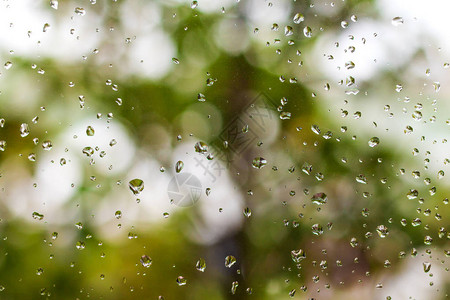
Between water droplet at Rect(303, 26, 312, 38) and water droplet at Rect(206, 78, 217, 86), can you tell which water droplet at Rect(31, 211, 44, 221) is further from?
water droplet at Rect(303, 26, 312, 38)

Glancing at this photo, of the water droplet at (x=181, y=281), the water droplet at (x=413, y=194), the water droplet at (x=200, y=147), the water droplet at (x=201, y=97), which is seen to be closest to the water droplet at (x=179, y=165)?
the water droplet at (x=200, y=147)

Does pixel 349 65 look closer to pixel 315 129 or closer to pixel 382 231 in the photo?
pixel 315 129

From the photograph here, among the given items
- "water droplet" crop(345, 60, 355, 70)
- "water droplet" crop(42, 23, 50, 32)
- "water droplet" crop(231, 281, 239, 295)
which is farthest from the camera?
Answer: "water droplet" crop(231, 281, 239, 295)

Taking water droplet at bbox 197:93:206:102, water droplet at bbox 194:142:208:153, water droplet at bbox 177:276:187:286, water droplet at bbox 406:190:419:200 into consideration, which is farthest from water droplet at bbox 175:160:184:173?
water droplet at bbox 406:190:419:200

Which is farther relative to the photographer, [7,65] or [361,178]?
[361,178]

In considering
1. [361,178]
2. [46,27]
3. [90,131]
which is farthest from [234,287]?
[46,27]

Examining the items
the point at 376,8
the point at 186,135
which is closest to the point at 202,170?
the point at 186,135
